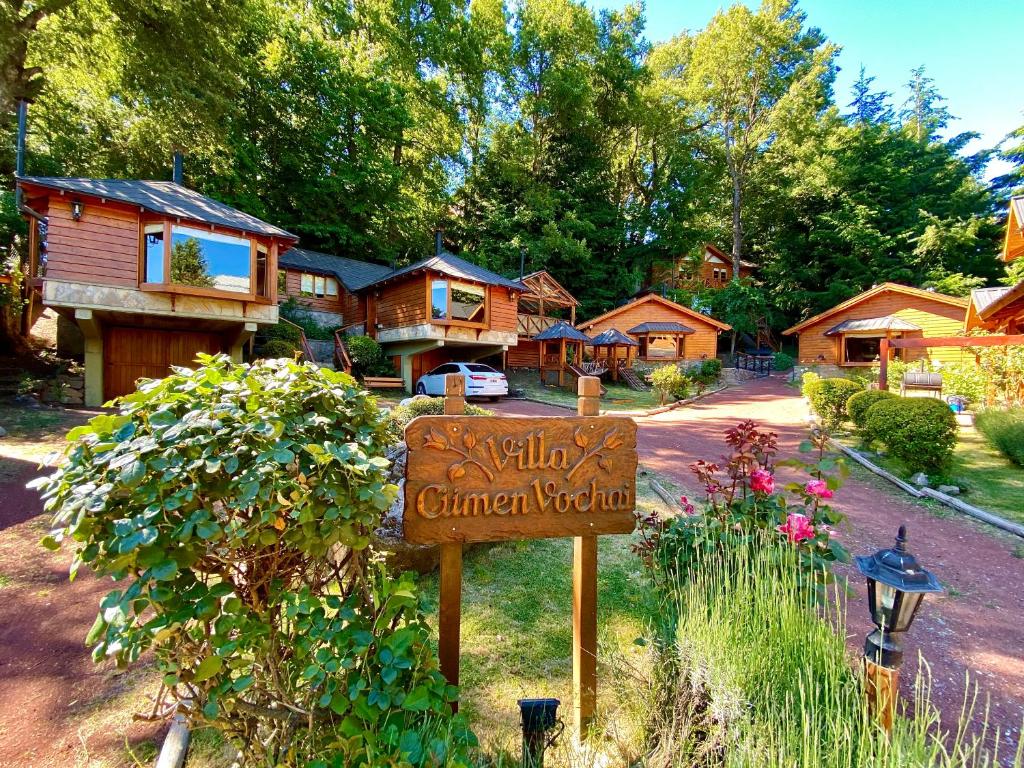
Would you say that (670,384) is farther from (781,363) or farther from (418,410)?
(781,363)

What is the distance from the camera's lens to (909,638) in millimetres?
3268

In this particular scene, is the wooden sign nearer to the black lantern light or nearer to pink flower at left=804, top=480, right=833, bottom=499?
the black lantern light

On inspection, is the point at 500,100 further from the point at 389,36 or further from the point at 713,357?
the point at 713,357

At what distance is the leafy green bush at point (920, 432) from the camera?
6805 millimetres

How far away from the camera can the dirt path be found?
280 centimetres

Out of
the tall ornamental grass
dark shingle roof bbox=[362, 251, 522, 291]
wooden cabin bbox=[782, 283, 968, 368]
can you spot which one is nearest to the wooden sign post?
the tall ornamental grass

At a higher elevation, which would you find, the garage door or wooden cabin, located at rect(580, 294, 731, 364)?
wooden cabin, located at rect(580, 294, 731, 364)

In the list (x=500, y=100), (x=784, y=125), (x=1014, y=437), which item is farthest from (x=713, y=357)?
(x=500, y=100)

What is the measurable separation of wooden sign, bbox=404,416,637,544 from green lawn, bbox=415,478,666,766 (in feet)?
3.06

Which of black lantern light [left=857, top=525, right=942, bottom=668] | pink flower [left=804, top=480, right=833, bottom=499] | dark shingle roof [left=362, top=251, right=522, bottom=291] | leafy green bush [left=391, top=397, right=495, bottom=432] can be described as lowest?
black lantern light [left=857, top=525, right=942, bottom=668]

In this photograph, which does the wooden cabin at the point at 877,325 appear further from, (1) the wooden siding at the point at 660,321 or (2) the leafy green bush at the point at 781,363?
(1) the wooden siding at the point at 660,321

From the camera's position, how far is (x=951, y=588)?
4012 mm

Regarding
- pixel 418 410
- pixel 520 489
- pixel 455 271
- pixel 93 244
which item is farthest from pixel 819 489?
pixel 455 271

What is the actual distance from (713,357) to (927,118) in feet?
95.4
